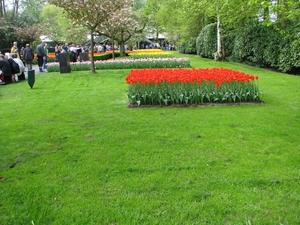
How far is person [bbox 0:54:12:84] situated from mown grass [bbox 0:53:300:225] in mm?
5886

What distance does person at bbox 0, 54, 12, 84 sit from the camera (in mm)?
11938

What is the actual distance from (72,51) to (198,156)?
19517 mm

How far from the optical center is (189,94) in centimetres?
752

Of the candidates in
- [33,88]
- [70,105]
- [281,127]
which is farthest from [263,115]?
[33,88]

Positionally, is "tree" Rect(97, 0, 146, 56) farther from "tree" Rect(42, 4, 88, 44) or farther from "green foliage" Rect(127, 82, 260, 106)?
"green foliage" Rect(127, 82, 260, 106)

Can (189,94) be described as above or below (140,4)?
below

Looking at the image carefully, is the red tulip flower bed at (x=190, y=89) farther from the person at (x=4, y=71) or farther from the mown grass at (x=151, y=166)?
the person at (x=4, y=71)

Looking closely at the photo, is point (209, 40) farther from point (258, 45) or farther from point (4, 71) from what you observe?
point (4, 71)

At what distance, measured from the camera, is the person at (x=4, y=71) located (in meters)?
11.9

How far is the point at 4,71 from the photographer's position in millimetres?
12234

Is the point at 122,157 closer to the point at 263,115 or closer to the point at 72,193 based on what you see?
the point at 72,193

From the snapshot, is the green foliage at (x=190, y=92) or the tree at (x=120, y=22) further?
the tree at (x=120, y=22)

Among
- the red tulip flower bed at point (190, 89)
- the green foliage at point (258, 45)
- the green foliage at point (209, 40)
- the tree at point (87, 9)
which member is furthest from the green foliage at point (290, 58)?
the green foliage at point (209, 40)

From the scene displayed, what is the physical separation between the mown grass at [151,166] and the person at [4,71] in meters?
5.89
